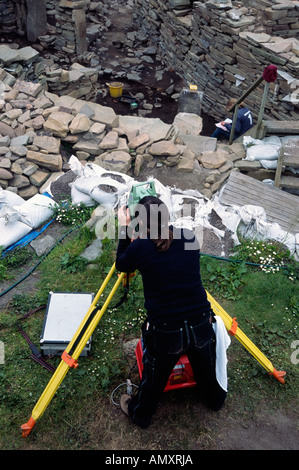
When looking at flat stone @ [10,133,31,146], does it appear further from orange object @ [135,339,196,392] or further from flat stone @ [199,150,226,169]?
orange object @ [135,339,196,392]

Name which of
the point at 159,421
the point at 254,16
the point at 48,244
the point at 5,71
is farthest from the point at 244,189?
the point at 254,16

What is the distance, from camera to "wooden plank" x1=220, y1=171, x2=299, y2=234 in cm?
525

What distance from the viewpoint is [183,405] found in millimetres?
3281

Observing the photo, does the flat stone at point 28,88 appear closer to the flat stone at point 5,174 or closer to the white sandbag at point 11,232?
the flat stone at point 5,174

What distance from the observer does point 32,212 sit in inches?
194

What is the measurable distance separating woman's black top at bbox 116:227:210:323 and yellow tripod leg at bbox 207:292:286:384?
1.94 ft

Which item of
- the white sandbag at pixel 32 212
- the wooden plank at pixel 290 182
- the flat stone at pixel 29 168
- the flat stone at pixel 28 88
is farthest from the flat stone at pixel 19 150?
the wooden plank at pixel 290 182

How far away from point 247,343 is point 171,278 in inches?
40.1

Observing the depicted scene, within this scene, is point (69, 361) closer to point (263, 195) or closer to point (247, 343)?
point (247, 343)

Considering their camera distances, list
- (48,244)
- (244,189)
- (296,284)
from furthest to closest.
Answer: (244,189)
(48,244)
(296,284)

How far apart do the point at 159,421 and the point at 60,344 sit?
1023 mm

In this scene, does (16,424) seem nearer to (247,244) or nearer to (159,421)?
(159,421)

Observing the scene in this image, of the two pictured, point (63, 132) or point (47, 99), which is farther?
point (47, 99)

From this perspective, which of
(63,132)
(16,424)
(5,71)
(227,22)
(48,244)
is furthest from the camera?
(227,22)
